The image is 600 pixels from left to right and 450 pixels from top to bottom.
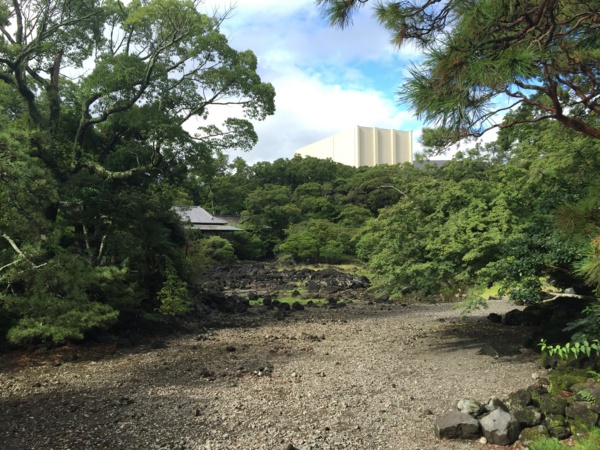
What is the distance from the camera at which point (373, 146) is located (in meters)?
68.4

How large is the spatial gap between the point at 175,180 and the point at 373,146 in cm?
5801

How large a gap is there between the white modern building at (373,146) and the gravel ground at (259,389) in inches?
2290

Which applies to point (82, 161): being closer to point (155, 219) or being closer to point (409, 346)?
point (155, 219)

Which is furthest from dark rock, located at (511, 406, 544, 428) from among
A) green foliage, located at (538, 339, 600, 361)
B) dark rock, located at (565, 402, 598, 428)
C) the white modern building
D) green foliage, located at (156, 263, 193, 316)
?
the white modern building

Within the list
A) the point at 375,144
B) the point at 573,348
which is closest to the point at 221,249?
the point at 573,348

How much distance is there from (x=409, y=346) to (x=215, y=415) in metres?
5.22

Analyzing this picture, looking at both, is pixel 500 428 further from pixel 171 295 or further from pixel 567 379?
pixel 171 295

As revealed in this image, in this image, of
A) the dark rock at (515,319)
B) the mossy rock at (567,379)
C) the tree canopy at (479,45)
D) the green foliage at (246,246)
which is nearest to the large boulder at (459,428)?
the mossy rock at (567,379)

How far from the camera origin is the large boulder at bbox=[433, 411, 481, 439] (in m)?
4.62

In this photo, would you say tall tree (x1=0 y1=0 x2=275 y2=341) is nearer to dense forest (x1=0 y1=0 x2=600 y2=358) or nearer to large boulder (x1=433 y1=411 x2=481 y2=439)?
dense forest (x1=0 y1=0 x2=600 y2=358)

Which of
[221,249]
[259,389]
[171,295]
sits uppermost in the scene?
[221,249]

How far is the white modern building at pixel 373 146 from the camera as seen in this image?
67.3m

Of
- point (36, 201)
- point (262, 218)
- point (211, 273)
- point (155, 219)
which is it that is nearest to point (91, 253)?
point (155, 219)

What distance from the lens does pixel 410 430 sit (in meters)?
4.94
